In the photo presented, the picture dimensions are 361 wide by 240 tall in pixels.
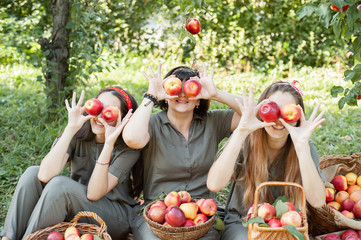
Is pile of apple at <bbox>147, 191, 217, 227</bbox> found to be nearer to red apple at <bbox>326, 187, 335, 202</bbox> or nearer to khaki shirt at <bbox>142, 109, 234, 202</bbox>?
khaki shirt at <bbox>142, 109, 234, 202</bbox>

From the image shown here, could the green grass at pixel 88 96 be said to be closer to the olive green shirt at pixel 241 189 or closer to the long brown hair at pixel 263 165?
the olive green shirt at pixel 241 189

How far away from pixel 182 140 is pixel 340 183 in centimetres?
118

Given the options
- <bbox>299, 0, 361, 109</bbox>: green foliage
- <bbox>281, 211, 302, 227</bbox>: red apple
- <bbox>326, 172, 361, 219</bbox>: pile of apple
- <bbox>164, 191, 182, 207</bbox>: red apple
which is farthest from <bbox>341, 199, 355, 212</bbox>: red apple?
<bbox>164, 191, 182, 207</bbox>: red apple

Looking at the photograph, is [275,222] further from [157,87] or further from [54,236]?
[54,236]

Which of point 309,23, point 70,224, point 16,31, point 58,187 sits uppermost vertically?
point 309,23

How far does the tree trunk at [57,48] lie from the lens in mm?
3938

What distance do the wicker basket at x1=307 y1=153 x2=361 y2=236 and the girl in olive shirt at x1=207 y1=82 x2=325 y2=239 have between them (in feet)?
1.02

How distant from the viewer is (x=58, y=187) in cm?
221

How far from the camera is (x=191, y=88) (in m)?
2.23

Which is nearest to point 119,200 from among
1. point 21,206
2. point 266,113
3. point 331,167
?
point 21,206

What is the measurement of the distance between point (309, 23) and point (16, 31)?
16.3 feet

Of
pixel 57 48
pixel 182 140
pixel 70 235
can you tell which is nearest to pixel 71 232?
pixel 70 235

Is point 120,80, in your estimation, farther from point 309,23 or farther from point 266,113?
point 266,113

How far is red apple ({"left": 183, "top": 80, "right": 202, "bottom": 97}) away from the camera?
2.23 metres
